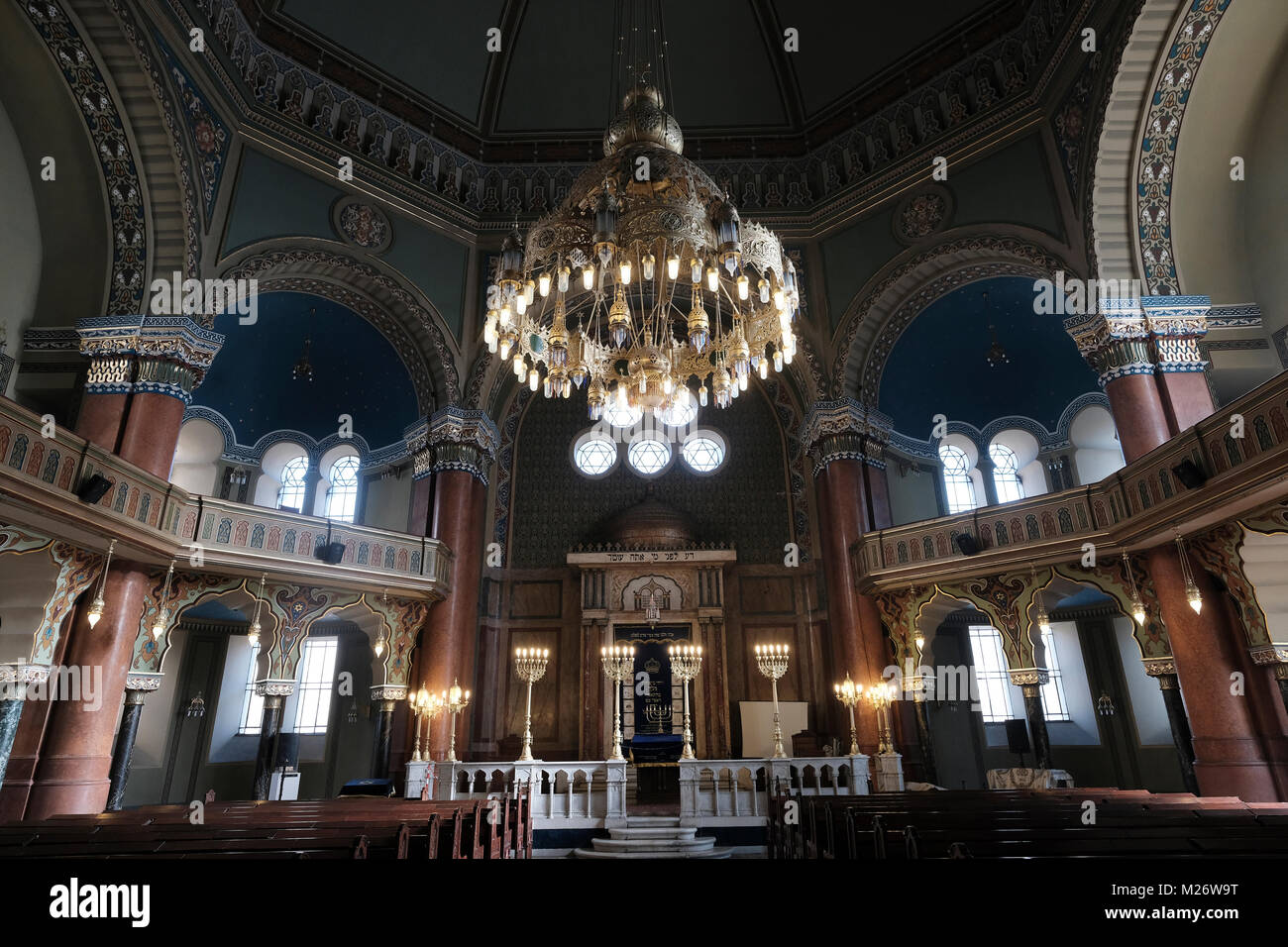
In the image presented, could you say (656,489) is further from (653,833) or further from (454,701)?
(653,833)

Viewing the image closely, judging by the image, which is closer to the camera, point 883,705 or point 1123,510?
point 1123,510

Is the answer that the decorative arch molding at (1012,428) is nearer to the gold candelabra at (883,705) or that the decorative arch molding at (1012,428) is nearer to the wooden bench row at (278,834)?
the gold candelabra at (883,705)

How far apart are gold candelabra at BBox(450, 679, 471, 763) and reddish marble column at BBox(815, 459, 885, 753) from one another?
24.9ft

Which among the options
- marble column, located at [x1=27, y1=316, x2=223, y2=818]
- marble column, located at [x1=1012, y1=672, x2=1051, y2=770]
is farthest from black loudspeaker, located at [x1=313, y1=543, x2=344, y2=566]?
marble column, located at [x1=1012, y1=672, x2=1051, y2=770]

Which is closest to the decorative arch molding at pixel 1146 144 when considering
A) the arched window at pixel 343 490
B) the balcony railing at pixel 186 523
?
the balcony railing at pixel 186 523

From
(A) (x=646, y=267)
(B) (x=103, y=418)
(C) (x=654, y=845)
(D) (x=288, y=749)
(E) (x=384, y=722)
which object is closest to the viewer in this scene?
(A) (x=646, y=267)

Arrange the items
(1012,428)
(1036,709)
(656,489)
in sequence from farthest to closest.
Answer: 1. (656,489)
2. (1012,428)
3. (1036,709)

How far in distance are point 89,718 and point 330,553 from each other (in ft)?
13.0

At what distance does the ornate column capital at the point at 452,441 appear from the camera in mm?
15422

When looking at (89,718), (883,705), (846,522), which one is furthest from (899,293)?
(89,718)

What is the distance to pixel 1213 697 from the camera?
30.8 ft

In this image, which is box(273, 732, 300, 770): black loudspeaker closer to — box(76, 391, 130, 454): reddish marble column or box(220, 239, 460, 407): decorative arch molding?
box(220, 239, 460, 407): decorative arch molding
